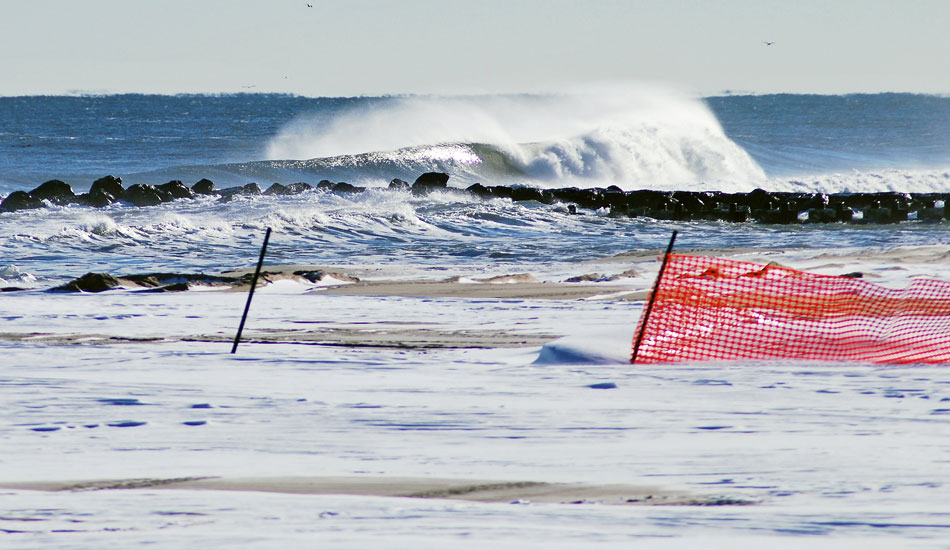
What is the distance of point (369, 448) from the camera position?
5836mm

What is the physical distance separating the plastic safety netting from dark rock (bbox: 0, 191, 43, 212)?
23.4m

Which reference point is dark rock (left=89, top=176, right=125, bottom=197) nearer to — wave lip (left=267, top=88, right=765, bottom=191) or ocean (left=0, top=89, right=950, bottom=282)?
ocean (left=0, top=89, right=950, bottom=282)

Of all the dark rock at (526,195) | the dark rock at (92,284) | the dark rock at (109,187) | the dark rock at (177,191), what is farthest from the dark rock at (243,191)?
the dark rock at (92,284)

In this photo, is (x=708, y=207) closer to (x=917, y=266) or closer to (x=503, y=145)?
(x=917, y=266)

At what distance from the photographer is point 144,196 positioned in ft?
111

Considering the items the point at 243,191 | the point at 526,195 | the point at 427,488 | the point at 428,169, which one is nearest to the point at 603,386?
the point at 427,488

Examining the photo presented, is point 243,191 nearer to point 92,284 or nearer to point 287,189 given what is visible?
point 287,189

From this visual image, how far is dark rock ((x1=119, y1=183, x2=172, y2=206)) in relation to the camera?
33.8m

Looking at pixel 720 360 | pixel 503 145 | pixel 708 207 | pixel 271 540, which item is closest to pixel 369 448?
pixel 271 540

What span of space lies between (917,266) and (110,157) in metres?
48.3

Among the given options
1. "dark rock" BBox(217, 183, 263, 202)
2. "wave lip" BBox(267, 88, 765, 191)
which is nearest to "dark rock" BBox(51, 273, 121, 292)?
"dark rock" BBox(217, 183, 263, 202)

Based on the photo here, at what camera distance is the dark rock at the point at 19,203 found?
104 feet

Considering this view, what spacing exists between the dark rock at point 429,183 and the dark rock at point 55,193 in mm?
9520

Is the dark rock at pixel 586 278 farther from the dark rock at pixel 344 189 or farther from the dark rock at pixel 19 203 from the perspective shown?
the dark rock at pixel 19 203
